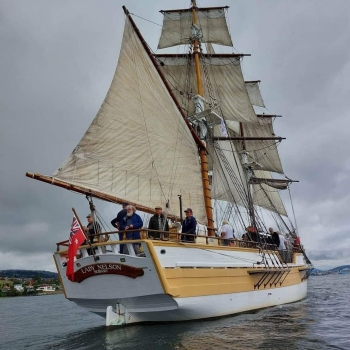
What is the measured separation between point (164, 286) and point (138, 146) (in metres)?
8.06

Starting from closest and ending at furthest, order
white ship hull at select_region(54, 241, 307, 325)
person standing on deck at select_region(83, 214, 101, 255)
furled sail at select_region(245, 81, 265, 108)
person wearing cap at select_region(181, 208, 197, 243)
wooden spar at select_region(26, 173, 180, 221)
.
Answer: white ship hull at select_region(54, 241, 307, 325)
person wearing cap at select_region(181, 208, 197, 243)
person standing on deck at select_region(83, 214, 101, 255)
wooden spar at select_region(26, 173, 180, 221)
furled sail at select_region(245, 81, 265, 108)

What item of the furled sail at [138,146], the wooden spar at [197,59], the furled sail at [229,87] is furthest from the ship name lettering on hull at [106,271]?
the furled sail at [229,87]

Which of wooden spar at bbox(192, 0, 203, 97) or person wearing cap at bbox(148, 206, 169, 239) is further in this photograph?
wooden spar at bbox(192, 0, 203, 97)

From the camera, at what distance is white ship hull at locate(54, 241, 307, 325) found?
1246 cm

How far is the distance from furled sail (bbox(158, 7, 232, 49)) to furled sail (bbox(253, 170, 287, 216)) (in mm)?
19847

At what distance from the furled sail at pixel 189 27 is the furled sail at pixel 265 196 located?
781 inches

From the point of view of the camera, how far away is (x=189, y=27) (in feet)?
107

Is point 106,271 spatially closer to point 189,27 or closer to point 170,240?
point 170,240

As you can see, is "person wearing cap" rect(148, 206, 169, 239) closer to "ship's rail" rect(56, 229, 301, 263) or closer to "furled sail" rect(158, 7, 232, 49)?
"ship's rail" rect(56, 229, 301, 263)

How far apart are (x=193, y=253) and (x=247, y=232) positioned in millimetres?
7539

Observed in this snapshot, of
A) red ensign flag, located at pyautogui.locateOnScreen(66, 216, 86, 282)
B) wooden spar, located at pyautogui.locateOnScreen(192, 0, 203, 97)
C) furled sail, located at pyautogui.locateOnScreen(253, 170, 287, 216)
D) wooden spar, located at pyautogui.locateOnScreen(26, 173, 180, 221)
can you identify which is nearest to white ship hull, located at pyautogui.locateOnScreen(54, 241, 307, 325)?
red ensign flag, located at pyautogui.locateOnScreen(66, 216, 86, 282)

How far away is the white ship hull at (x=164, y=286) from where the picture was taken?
12.5 m

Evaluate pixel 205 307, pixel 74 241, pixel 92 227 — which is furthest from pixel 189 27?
pixel 205 307

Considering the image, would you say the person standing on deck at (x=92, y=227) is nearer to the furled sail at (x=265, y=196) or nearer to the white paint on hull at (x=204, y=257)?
the white paint on hull at (x=204, y=257)
